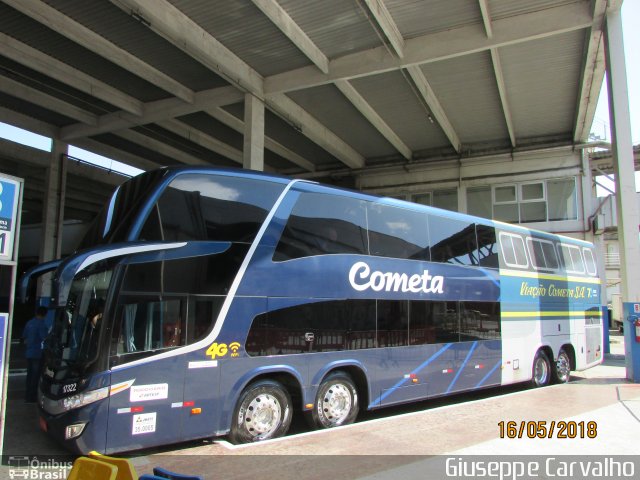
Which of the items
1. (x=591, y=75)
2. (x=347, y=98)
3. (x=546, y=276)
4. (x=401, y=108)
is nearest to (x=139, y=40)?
(x=347, y=98)

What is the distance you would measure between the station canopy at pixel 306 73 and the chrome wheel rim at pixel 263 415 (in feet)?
28.0

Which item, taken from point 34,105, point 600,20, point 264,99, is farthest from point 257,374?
point 34,105

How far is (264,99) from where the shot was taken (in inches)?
579

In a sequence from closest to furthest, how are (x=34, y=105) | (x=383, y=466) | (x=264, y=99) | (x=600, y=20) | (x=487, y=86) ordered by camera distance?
(x=383, y=466)
(x=600, y=20)
(x=264, y=99)
(x=487, y=86)
(x=34, y=105)

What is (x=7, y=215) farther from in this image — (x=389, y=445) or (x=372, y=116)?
(x=372, y=116)

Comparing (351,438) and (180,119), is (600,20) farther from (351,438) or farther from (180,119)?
(180,119)

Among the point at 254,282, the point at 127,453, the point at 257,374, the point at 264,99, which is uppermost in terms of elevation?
the point at 264,99

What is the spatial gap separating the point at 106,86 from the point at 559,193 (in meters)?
18.0

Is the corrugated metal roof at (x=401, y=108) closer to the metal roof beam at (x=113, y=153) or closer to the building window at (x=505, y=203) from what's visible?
the building window at (x=505, y=203)

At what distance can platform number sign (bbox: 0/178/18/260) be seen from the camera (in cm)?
531

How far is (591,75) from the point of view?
14828 millimetres

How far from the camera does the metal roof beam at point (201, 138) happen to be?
59.9 ft

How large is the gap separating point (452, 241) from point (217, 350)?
5537 millimetres

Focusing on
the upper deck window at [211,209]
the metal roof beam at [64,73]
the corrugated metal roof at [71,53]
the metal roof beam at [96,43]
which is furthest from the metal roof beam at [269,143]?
the upper deck window at [211,209]
